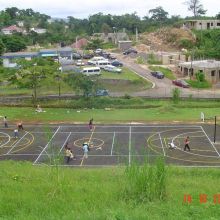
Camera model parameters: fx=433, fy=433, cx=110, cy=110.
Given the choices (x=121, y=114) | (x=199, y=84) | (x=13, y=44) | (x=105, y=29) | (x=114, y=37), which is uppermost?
(x=105, y=29)

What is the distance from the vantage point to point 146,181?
436 inches

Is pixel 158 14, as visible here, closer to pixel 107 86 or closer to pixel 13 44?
pixel 13 44

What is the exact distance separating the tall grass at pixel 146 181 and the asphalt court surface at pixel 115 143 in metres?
11.8

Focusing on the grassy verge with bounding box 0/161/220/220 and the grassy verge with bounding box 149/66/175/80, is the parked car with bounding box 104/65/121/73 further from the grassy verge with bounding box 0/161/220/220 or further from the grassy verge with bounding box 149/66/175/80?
the grassy verge with bounding box 0/161/220/220

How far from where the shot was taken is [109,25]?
387 feet

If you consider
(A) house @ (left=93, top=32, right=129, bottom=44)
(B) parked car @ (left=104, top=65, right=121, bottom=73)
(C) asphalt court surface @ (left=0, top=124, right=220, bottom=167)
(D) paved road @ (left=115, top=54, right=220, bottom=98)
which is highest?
(A) house @ (left=93, top=32, right=129, bottom=44)

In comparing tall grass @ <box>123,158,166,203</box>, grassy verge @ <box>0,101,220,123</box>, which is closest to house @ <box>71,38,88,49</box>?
grassy verge @ <box>0,101,220,123</box>

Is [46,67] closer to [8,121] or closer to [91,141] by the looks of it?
[8,121]

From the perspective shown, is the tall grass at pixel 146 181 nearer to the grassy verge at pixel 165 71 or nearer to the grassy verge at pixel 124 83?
the grassy verge at pixel 124 83

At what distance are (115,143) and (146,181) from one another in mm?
17748

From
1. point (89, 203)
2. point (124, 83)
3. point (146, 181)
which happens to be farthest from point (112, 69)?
point (146, 181)

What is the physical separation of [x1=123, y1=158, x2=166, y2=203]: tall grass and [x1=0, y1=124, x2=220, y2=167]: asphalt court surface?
38.9ft

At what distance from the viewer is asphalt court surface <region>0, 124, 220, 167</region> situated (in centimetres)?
2558

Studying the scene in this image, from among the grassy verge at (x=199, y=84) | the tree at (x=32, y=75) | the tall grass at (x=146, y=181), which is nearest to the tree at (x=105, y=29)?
the grassy verge at (x=199, y=84)
